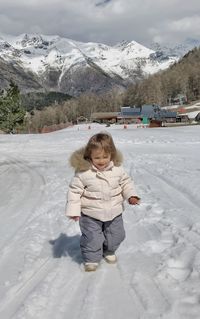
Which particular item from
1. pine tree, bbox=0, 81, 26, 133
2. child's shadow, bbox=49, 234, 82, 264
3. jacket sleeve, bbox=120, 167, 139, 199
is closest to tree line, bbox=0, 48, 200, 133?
pine tree, bbox=0, 81, 26, 133

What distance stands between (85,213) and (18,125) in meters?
65.9

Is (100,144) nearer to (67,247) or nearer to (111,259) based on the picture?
(111,259)

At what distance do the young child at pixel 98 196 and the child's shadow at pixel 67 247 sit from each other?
38 cm

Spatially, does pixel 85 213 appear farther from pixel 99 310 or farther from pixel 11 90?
pixel 11 90

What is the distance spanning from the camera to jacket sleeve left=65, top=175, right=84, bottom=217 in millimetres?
5062

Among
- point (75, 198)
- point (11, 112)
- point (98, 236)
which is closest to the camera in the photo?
point (75, 198)

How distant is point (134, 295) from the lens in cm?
431

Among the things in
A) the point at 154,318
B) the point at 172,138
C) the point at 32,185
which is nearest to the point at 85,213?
the point at 154,318

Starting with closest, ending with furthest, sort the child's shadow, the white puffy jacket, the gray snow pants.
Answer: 1. the white puffy jacket
2. the gray snow pants
3. the child's shadow

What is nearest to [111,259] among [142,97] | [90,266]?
[90,266]

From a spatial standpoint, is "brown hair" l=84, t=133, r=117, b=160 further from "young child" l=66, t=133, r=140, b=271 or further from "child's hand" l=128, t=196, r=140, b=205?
"child's hand" l=128, t=196, r=140, b=205

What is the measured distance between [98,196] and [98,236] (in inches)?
17.0

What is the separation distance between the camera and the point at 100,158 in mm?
5035

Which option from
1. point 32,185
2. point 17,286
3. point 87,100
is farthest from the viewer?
point 87,100
